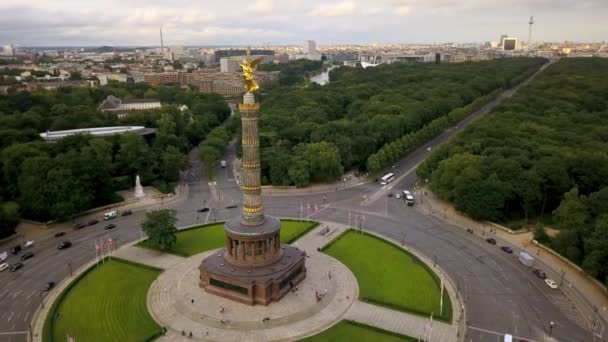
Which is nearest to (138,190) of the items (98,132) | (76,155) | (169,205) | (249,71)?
(169,205)

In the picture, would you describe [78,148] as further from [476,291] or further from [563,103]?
[563,103]

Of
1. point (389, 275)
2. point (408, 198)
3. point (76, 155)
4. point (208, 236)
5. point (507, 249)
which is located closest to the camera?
point (389, 275)

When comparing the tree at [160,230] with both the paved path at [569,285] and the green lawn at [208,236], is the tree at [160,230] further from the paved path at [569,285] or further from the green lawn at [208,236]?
the paved path at [569,285]

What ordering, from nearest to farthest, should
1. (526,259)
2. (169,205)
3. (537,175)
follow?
(526,259) → (537,175) → (169,205)

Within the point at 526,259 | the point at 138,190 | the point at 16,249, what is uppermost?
the point at 138,190

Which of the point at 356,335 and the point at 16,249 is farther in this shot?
the point at 16,249

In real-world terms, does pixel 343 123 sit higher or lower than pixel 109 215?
higher

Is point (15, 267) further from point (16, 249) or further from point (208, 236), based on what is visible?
point (208, 236)

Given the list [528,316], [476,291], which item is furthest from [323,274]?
[528,316]

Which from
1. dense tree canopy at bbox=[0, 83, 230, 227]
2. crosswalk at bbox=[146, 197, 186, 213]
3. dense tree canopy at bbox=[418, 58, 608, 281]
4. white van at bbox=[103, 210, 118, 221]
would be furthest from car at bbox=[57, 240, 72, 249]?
dense tree canopy at bbox=[418, 58, 608, 281]
